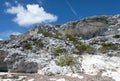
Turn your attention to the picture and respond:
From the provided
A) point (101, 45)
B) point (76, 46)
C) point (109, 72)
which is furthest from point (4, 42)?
point (109, 72)

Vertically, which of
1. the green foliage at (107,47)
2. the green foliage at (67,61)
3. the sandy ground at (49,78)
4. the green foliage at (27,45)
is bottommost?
the sandy ground at (49,78)

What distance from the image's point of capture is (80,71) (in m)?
25.7

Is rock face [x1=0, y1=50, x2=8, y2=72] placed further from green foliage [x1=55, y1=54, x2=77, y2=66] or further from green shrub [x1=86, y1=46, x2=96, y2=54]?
green shrub [x1=86, y1=46, x2=96, y2=54]

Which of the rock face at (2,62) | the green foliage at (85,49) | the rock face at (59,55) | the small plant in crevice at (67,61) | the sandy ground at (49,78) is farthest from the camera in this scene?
the green foliage at (85,49)

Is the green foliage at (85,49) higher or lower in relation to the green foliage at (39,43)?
lower

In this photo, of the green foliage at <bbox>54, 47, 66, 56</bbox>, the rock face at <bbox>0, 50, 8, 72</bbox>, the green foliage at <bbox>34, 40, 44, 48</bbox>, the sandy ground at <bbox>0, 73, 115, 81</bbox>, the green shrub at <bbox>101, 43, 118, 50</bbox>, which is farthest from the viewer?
the green shrub at <bbox>101, 43, 118, 50</bbox>

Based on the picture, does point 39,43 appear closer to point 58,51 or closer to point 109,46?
point 58,51

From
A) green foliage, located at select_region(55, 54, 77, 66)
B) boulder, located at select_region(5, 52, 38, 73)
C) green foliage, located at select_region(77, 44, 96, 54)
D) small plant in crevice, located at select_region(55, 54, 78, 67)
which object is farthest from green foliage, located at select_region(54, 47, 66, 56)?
boulder, located at select_region(5, 52, 38, 73)

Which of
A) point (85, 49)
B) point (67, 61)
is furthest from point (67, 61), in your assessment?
point (85, 49)

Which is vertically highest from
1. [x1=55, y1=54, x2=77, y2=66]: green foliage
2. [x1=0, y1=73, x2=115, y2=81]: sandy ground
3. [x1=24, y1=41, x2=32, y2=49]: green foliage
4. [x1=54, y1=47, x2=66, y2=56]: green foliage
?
[x1=24, y1=41, x2=32, y2=49]: green foliage

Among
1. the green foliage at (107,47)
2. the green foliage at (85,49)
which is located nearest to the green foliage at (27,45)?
the green foliage at (85,49)

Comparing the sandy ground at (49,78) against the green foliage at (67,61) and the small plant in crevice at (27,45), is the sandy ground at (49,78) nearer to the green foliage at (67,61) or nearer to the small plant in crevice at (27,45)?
the green foliage at (67,61)

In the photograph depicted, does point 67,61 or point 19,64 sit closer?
point 67,61

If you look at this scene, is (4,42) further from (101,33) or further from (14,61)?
(101,33)
